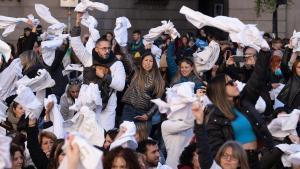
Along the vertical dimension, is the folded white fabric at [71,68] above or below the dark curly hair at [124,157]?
below

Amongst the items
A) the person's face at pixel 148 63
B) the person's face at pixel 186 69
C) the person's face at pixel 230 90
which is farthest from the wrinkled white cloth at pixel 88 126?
the person's face at pixel 186 69

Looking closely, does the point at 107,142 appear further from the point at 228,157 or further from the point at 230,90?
the point at 228,157

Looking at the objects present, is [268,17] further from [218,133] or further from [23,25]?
[218,133]

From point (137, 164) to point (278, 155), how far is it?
2.18 m

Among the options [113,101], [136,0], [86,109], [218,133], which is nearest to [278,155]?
[218,133]

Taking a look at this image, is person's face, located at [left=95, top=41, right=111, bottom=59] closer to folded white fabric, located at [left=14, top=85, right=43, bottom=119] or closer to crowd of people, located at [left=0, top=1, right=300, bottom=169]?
crowd of people, located at [left=0, top=1, right=300, bottom=169]

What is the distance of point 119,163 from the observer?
7.78m

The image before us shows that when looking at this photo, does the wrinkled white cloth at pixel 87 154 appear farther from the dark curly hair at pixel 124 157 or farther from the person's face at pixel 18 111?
the person's face at pixel 18 111

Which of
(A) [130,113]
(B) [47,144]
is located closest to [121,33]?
(A) [130,113]

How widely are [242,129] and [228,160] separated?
3.05ft

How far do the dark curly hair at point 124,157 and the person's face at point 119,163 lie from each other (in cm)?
2

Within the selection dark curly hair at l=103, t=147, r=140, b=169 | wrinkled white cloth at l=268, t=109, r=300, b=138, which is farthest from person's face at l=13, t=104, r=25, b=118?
dark curly hair at l=103, t=147, r=140, b=169

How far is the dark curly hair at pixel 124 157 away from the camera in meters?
7.77

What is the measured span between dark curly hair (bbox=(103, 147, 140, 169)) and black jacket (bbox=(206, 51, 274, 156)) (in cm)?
147
